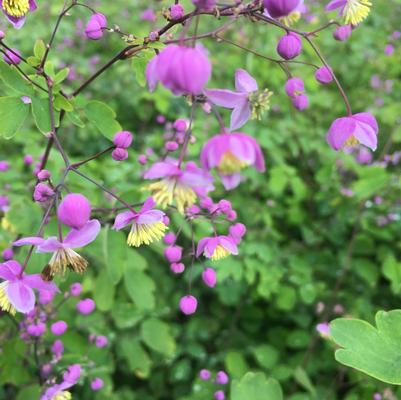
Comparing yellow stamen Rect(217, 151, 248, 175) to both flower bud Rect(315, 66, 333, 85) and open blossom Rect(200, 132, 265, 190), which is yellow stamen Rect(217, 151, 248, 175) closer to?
open blossom Rect(200, 132, 265, 190)

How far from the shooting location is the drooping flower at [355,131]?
108cm

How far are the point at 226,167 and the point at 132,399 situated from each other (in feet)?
5.24

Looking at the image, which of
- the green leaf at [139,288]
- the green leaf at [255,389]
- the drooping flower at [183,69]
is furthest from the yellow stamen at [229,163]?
the green leaf at [139,288]

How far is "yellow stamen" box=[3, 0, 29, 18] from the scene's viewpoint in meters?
1.08

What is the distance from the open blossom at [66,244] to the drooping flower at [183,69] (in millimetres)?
387

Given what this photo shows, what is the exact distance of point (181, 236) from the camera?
7.66 feet

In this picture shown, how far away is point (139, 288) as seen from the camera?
6.12ft

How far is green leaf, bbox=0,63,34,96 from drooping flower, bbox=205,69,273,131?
51 cm

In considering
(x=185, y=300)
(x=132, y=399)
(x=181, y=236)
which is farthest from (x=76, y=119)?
(x=132, y=399)

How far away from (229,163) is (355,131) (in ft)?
1.39

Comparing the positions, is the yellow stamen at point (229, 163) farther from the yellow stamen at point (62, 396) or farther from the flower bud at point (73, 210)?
the yellow stamen at point (62, 396)

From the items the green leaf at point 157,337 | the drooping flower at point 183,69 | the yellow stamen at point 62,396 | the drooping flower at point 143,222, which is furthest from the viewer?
the green leaf at point 157,337

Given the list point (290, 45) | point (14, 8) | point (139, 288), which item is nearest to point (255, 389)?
point (139, 288)

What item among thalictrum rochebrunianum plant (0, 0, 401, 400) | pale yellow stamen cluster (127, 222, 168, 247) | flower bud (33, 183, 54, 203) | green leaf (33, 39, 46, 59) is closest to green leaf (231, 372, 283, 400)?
thalictrum rochebrunianum plant (0, 0, 401, 400)
